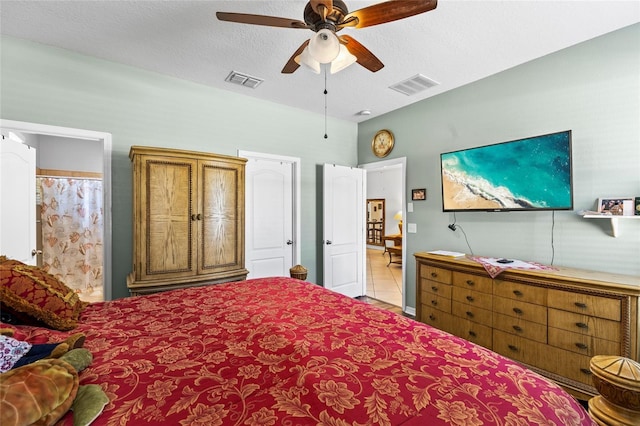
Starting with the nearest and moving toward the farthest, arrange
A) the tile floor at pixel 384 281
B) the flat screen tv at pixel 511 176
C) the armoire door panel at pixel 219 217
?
the flat screen tv at pixel 511 176 < the armoire door panel at pixel 219 217 < the tile floor at pixel 384 281

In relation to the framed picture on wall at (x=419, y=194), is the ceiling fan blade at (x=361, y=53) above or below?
above

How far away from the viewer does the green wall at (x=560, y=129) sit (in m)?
2.29

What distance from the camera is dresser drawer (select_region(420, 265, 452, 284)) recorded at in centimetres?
293

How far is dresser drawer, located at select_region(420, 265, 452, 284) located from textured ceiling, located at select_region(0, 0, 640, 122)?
84.2 inches

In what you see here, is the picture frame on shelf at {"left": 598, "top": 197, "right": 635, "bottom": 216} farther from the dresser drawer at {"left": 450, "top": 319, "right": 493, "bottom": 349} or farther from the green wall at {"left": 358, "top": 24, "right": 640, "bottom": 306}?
the dresser drawer at {"left": 450, "top": 319, "right": 493, "bottom": 349}

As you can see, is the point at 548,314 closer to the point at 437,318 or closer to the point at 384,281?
the point at 437,318

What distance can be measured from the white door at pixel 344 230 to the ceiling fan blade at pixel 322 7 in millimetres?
2624

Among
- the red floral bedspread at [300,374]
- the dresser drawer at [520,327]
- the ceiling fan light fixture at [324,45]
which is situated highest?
the ceiling fan light fixture at [324,45]

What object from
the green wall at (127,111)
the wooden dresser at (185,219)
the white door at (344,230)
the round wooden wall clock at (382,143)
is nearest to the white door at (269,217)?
the green wall at (127,111)

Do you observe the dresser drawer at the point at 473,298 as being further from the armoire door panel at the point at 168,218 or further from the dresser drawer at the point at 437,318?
the armoire door panel at the point at 168,218

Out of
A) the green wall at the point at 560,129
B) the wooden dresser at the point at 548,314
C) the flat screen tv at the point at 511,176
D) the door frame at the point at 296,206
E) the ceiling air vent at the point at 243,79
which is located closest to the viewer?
the wooden dresser at the point at 548,314

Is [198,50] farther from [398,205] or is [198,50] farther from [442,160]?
[398,205]

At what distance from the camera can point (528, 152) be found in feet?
8.75

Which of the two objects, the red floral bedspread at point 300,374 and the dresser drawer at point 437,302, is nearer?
the red floral bedspread at point 300,374
